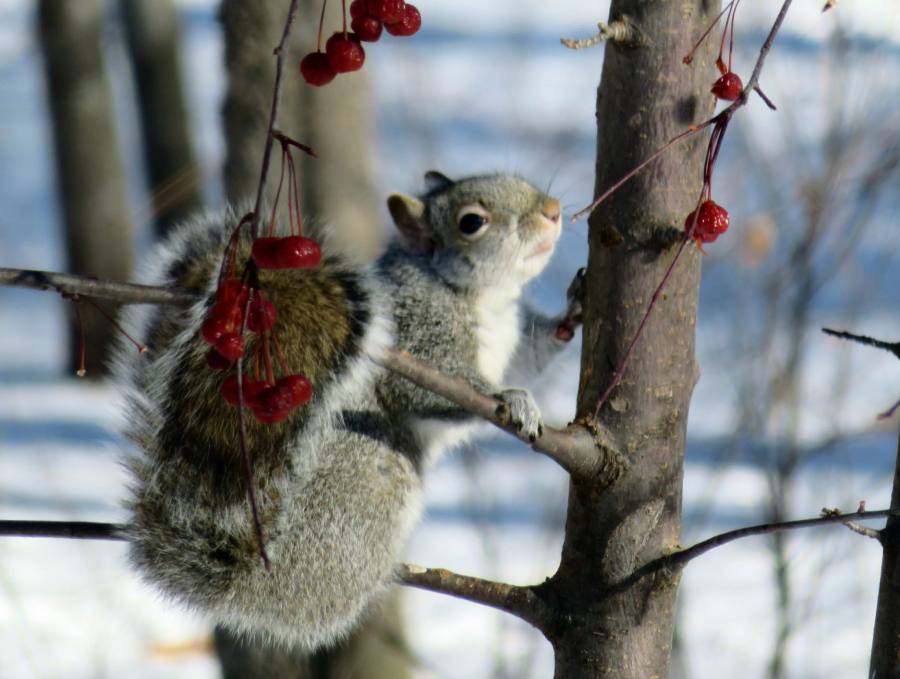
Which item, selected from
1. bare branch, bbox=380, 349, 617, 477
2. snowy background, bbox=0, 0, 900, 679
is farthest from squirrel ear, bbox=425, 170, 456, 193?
bare branch, bbox=380, 349, 617, 477

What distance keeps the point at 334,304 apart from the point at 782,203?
2.04 meters

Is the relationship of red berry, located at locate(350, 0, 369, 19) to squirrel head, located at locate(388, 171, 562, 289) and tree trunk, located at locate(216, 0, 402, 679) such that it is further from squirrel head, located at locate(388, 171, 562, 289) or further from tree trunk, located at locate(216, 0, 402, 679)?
tree trunk, located at locate(216, 0, 402, 679)

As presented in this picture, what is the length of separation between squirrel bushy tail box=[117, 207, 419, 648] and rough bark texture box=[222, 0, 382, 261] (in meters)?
0.87

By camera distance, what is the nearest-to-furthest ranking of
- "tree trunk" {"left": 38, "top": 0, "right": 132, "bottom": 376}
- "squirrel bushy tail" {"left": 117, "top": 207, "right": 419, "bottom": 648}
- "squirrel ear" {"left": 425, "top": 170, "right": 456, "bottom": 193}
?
"squirrel bushy tail" {"left": 117, "top": 207, "right": 419, "bottom": 648}, "squirrel ear" {"left": 425, "top": 170, "right": 456, "bottom": 193}, "tree trunk" {"left": 38, "top": 0, "right": 132, "bottom": 376}

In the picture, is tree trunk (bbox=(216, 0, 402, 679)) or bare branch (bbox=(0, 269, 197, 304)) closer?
bare branch (bbox=(0, 269, 197, 304))

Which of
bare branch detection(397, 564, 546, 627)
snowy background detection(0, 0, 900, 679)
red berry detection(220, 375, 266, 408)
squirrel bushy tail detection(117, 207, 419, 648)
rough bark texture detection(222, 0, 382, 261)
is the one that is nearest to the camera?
red berry detection(220, 375, 266, 408)

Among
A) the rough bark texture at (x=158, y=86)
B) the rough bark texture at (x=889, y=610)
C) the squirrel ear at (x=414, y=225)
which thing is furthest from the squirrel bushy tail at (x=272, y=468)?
the rough bark texture at (x=158, y=86)

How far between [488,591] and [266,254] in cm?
54

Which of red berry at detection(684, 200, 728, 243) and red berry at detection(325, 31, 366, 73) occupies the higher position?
red berry at detection(325, 31, 366, 73)

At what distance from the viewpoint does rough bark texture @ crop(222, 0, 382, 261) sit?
247 centimetres

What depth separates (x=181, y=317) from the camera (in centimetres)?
156

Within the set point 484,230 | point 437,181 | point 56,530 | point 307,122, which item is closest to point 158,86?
point 307,122

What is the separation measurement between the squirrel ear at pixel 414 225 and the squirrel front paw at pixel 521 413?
0.41 m

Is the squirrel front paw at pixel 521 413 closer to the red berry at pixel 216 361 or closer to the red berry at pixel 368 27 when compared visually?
the red berry at pixel 216 361
